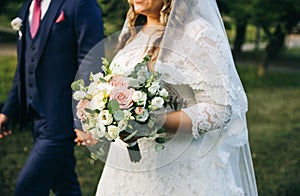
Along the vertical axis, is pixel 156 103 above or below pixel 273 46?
above

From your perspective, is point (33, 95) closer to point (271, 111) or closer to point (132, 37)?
point (132, 37)

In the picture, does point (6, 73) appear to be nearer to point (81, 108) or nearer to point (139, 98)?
point (81, 108)

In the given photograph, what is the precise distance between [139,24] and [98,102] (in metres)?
0.75

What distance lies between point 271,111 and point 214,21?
7692 millimetres

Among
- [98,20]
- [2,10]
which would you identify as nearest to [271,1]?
[2,10]

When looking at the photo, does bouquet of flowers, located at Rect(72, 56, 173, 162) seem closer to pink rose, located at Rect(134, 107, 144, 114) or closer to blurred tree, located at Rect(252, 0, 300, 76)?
pink rose, located at Rect(134, 107, 144, 114)

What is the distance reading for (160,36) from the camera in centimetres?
317

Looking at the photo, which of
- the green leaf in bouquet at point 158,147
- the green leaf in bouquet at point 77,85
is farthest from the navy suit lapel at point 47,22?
the green leaf in bouquet at point 158,147

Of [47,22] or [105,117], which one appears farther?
[47,22]

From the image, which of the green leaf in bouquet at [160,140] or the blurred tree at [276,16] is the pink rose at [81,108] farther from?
the blurred tree at [276,16]

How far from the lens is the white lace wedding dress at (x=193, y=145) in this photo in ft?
9.86

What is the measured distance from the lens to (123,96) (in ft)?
9.37

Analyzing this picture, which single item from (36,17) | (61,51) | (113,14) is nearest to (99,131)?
(61,51)

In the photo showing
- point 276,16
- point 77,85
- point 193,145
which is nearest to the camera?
point 77,85
